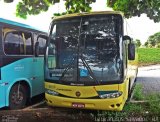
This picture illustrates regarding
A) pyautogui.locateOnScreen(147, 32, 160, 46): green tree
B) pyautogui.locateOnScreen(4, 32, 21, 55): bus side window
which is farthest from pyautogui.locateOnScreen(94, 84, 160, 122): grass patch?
pyautogui.locateOnScreen(147, 32, 160, 46): green tree

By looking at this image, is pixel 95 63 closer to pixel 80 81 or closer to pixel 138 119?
pixel 80 81

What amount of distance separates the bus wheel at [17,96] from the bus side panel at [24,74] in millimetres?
264

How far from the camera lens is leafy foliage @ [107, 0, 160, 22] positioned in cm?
1050

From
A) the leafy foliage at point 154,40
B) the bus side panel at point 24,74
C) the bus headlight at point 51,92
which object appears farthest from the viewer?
the leafy foliage at point 154,40

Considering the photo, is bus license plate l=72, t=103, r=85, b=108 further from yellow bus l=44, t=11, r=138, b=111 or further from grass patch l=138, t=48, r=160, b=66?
grass patch l=138, t=48, r=160, b=66

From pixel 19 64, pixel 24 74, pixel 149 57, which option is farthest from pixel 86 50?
pixel 149 57

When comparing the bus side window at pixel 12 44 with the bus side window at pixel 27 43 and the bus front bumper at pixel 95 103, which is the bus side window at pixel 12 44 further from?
the bus front bumper at pixel 95 103

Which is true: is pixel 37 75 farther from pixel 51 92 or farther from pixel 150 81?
pixel 150 81

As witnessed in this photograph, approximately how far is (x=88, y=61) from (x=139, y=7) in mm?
Answer: 3558

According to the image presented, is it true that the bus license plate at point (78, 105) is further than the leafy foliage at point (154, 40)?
No

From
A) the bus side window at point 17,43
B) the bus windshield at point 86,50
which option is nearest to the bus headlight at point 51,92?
the bus windshield at point 86,50

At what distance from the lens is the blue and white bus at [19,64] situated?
347 inches

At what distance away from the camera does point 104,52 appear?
333 inches

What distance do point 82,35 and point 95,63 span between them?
91 centimetres
